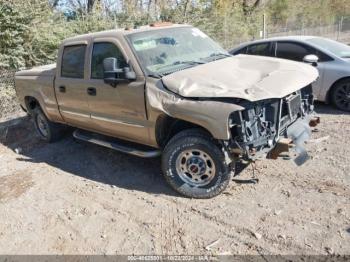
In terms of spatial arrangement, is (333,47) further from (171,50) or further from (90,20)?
(90,20)

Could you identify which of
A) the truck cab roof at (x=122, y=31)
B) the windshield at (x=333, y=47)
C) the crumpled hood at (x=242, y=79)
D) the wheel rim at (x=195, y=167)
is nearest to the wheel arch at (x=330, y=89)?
the windshield at (x=333, y=47)

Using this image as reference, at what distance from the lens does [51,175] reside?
536 centimetres

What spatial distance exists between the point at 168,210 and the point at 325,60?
4.65 metres

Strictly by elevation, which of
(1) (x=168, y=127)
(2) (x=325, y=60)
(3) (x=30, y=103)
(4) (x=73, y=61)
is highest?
(4) (x=73, y=61)

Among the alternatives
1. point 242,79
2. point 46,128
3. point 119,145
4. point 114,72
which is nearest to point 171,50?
point 114,72

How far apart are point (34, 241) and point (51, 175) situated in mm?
1734

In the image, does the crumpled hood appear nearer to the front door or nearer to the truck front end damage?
the truck front end damage

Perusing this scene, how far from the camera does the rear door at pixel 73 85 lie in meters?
5.13

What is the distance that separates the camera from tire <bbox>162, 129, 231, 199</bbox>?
387cm

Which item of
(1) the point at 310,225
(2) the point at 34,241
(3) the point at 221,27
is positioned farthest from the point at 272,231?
(3) the point at 221,27

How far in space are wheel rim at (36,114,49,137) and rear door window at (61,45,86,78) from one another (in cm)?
158

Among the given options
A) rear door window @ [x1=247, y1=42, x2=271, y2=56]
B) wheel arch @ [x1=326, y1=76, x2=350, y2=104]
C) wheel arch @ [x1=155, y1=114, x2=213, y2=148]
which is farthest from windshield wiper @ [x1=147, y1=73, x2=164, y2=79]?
rear door window @ [x1=247, y1=42, x2=271, y2=56]

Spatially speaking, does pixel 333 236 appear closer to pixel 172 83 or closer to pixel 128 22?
pixel 172 83

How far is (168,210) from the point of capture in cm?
398
